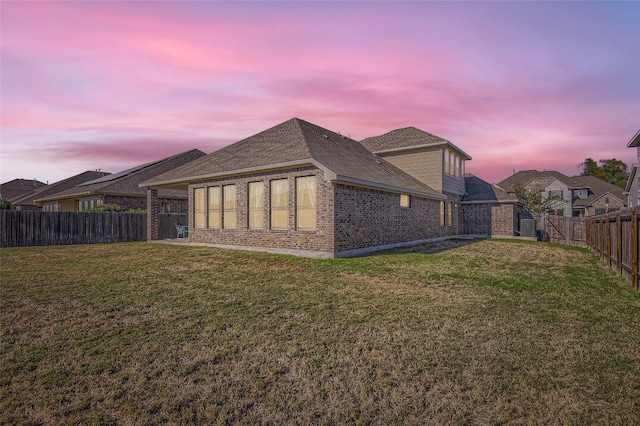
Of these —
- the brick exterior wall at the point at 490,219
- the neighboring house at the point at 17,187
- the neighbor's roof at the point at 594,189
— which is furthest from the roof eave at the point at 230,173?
the neighbor's roof at the point at 594,189

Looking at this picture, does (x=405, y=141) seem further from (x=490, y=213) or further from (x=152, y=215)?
(x=152, y=215)

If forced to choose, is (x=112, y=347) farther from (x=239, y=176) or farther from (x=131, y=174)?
(x=131, y=174)

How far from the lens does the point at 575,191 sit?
54.5 m

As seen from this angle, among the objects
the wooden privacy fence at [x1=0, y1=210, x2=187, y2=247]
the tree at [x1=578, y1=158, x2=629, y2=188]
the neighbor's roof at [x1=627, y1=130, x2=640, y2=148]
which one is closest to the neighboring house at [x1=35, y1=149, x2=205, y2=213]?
the wooden privacy fence at [x1=0, y1=210, x2=187, y2=247]

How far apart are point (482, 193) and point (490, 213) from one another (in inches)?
72.6

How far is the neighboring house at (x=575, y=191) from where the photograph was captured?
50.7 meters

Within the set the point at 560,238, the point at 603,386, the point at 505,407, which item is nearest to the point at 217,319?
the point at 505,407

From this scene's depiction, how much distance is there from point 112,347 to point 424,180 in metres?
21.1

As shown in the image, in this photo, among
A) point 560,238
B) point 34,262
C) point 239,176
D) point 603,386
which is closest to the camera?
point 603,386

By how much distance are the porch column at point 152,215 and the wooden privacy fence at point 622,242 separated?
843 inches

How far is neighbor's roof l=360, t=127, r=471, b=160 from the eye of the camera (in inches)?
895

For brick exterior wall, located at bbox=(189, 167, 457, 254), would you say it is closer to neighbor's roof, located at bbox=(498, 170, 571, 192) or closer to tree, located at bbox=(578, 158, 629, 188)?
neighbor's roof, located at bbox=(498, 170, 571, 192)

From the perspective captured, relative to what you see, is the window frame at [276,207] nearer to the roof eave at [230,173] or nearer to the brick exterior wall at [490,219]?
the roof eave at [230,173]

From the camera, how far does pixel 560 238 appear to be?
22828mm
